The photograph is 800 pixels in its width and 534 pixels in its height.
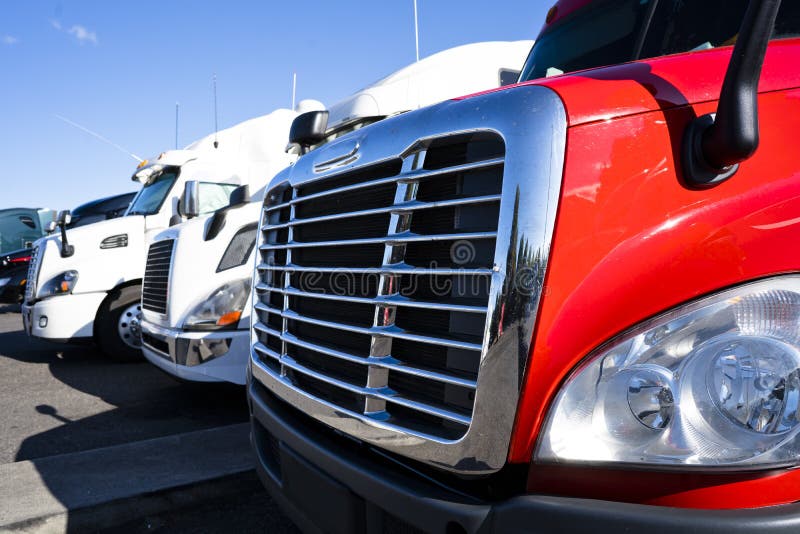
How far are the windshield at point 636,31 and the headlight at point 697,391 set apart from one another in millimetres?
1118

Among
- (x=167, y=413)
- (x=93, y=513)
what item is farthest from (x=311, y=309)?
(x=167, y=413)

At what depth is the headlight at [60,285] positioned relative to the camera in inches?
266

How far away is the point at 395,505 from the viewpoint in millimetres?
1521

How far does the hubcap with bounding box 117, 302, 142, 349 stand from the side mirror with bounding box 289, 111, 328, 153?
4.81 m

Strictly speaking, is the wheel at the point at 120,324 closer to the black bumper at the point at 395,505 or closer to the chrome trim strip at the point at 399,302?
the black bumper at the point at 395,505

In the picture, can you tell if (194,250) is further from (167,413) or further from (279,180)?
(279,180)

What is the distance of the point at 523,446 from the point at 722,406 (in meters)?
0.42

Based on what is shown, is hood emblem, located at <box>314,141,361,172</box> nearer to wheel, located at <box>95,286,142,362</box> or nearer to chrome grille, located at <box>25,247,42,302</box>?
wheel, located at <box>95,286,142,362</box>

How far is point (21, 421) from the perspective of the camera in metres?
4.94

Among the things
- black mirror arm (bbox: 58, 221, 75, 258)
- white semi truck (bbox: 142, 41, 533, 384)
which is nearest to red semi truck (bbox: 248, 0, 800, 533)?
white semi truck (bbox: 142, 41, 533, 384)

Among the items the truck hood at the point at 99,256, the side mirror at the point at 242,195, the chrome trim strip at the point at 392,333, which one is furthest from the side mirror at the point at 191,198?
the chrome trim strip at the point at 392,333

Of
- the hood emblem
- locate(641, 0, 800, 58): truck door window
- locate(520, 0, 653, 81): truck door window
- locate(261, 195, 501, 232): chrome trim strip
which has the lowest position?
locate(261, 195, 501, 232): chrome trim strip

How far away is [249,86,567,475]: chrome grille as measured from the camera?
1.35m

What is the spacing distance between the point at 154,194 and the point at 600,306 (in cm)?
734
